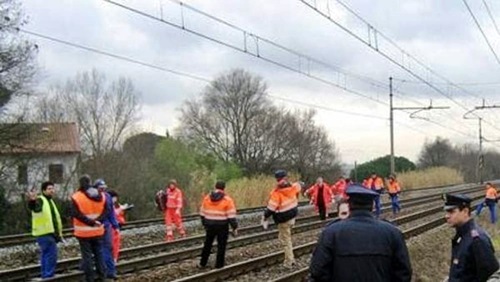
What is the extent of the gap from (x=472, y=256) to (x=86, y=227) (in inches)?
325

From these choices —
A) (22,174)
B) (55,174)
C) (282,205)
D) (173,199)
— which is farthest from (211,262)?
(55,174)

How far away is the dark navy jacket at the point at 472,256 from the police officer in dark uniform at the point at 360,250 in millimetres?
837

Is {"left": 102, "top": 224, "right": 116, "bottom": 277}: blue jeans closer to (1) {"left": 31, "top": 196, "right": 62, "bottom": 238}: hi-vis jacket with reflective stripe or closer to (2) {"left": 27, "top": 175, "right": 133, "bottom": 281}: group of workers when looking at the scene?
(2) {"left": 27, "top": 175, "right": 133, "bottom": 281}: group of workers

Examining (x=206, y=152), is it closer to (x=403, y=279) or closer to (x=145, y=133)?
(x=145, y=133)

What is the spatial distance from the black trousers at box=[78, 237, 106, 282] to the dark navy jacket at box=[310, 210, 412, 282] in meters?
8.23

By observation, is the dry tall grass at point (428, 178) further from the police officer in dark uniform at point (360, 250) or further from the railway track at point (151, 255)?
the police officer in dark uniform at point (360, 250)

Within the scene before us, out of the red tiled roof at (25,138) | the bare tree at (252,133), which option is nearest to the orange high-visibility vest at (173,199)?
the red tiled roof at (25,138)

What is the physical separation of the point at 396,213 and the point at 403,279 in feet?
98.3

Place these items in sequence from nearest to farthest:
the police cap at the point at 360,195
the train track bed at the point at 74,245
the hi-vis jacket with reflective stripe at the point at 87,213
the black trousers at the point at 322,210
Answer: the police cap at the point at 360,195, the hi-vis jacket with reflective stripe at the point at 87,213, the train track bed at the point at 74,245, the black trousers at the point at 322,210

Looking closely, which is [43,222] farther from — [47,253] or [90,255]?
[90,255]

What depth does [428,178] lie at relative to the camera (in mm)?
83750

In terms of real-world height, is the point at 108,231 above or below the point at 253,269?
above

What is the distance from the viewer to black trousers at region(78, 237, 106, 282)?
43.3 ft

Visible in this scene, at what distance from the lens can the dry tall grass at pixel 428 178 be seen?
7811 centimetres
